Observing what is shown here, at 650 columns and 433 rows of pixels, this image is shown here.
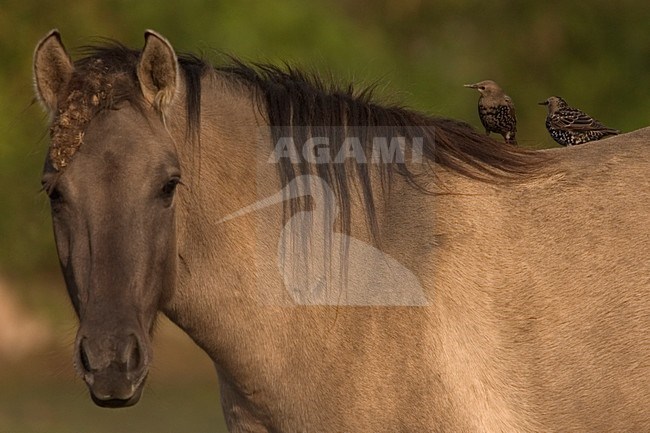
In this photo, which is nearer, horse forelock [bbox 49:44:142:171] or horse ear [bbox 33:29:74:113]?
horse forelock [bbox 49:44:142:171]

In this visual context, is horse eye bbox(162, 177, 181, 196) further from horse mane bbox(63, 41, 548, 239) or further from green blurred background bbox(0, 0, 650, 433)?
green blurred background bbox(0, 0, 650, 433)

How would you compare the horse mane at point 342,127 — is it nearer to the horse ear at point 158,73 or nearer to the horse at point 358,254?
the horse at point 358,254

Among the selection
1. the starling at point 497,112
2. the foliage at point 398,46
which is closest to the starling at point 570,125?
the starling at point 497,112

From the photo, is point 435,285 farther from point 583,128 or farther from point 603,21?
point 603,21

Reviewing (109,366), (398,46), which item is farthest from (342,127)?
(398,46)

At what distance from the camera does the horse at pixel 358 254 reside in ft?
18.4

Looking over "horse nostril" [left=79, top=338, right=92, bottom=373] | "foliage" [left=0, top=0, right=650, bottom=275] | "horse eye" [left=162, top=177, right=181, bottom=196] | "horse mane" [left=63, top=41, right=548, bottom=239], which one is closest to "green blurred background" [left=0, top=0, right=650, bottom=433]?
"foliage" [left=0, top=0, right=650, bottom=275]

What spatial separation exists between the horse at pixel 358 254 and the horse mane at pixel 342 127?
0.03ft

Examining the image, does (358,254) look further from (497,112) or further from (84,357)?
(497,112)

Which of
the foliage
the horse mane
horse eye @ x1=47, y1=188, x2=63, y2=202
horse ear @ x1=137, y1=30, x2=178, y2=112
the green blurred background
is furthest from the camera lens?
the foliage

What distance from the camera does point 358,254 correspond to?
5871mm

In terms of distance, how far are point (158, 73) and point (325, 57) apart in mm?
12651

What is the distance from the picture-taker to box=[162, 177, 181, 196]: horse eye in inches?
213

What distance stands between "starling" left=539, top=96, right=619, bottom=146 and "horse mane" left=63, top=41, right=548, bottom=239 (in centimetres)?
90
